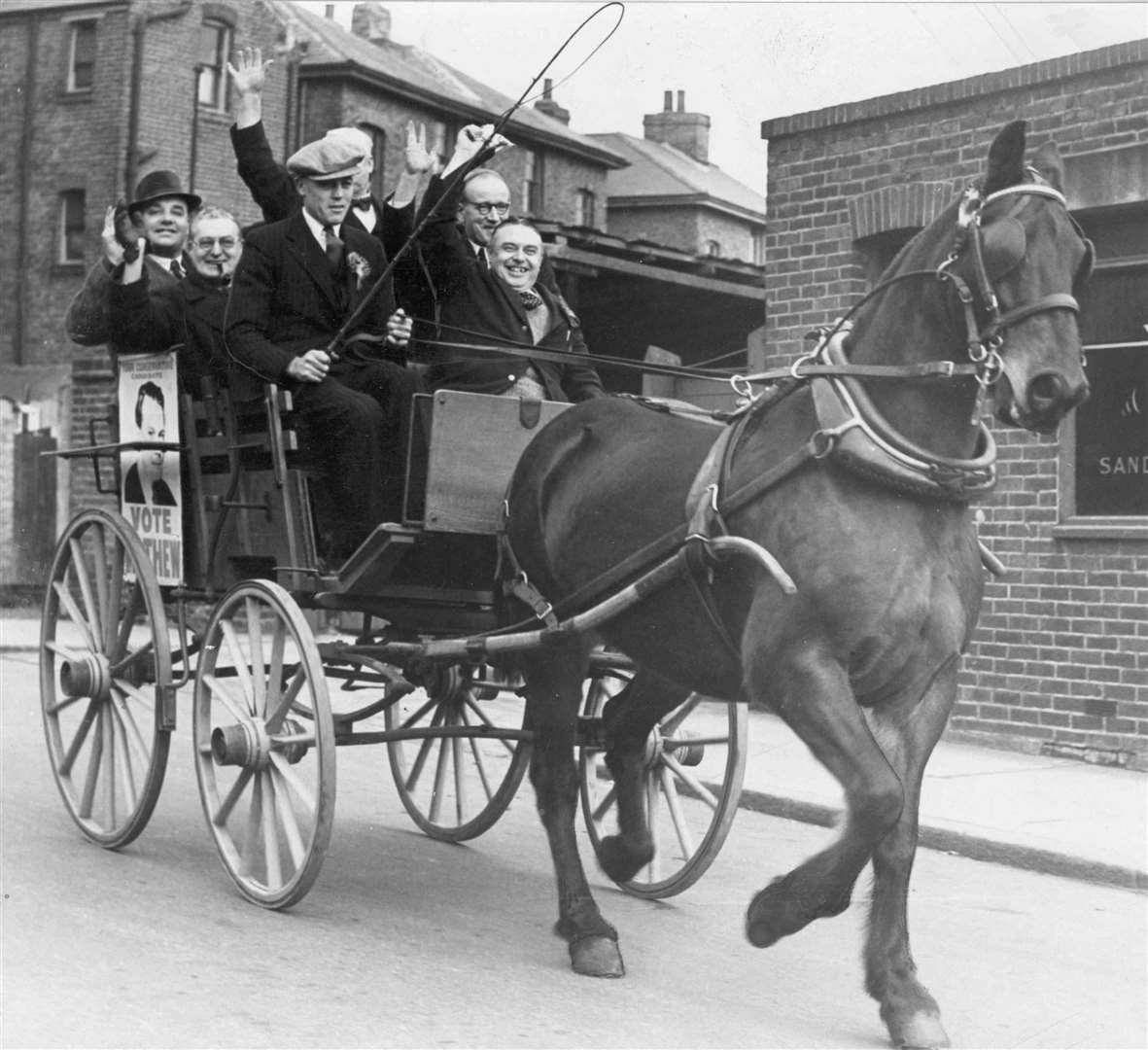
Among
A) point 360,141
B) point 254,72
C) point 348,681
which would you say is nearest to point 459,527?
point 348,681

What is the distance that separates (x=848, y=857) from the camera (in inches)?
155

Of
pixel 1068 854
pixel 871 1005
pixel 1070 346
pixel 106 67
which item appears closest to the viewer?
pixel 1070 346

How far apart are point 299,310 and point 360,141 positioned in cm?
67

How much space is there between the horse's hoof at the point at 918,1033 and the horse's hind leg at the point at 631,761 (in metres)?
1.68

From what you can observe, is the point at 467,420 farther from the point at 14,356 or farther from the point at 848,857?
the point at 14,356

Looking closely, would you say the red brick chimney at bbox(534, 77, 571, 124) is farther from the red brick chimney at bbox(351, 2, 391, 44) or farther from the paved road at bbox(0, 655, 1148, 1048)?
the paved road at bbox(0, 655, 1148, 1048)

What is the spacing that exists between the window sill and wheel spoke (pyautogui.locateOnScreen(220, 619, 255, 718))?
5.35 meters

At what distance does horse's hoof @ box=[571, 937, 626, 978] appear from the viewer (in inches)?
188

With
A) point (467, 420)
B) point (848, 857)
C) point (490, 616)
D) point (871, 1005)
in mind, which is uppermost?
point (467, 420)

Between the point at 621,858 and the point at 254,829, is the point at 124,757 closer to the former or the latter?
the point at 254,829

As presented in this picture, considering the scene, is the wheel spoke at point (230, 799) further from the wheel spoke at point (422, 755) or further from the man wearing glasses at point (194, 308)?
the man wearing glasses at point (194, 308)

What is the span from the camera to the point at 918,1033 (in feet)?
13.5

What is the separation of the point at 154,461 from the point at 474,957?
9.29 feet

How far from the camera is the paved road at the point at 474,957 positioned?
13.8ft
